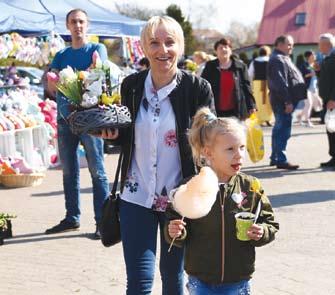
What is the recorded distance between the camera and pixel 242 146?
3355 millimetres

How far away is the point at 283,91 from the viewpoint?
33.0 ft

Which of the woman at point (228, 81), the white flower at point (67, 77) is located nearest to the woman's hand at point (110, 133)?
the white flower at point (67, 77)

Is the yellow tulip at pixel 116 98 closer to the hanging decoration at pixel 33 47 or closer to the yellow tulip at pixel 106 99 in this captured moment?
the yellow tulip at pixel 106 99

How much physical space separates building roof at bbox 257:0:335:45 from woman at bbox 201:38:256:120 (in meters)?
53.0

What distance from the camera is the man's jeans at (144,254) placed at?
364 centimetres

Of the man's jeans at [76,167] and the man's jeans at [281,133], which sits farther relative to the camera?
the man's jeans at [281,133]

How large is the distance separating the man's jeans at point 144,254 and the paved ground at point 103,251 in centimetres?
137

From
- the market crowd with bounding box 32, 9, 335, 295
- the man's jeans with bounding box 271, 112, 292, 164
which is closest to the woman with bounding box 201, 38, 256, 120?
the man's jeans with bounding box 271, 112, 292, 164

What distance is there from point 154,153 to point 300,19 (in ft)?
203

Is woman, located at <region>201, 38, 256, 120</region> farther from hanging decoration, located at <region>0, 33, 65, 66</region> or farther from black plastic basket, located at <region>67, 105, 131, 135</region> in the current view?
black plastic basket, located at <region>67, 105, 131, 135</region>

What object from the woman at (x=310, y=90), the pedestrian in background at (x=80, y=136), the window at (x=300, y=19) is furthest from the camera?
the window at (x=300, y=19)

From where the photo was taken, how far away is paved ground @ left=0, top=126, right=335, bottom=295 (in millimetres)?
5168

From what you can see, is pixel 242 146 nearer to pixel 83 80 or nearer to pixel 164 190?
pixel 164 190

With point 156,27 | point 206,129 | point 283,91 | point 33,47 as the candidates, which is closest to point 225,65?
point 283,91
